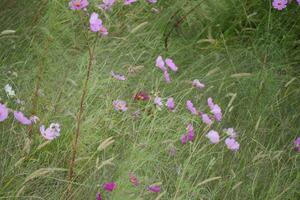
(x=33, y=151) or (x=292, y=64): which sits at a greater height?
(x=33, y=151)

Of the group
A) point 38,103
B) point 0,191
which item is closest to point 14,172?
point 0,191

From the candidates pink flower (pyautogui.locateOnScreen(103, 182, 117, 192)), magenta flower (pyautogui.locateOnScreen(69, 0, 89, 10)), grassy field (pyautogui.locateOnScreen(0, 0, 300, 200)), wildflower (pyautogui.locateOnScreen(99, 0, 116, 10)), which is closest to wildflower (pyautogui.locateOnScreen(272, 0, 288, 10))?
grassy field (pyautogui.locateOnScreen(0, 0, 300, 200))

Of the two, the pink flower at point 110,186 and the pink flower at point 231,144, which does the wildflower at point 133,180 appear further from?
the pink flower at point 231,144

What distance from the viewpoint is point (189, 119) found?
7.64 feet

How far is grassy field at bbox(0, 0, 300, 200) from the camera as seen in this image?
2.01m

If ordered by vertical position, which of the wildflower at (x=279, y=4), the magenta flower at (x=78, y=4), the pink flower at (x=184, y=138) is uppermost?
the magenta flower at (x=78, y=4)

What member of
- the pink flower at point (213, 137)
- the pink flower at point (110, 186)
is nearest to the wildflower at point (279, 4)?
the pink flower at point (213, 137)

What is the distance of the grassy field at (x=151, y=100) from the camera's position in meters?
2.01

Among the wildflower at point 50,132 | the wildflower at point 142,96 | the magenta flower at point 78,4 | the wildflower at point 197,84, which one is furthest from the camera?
the wildflower at point 197,84

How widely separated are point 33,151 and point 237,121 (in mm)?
903

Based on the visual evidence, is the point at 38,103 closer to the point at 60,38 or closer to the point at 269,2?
the point at 60,38

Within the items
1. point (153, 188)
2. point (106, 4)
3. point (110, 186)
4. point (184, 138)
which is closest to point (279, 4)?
point (106, 4)

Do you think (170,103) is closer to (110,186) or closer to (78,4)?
(78,4)

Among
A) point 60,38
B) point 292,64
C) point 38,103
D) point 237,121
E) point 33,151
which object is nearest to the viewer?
point 33,151
